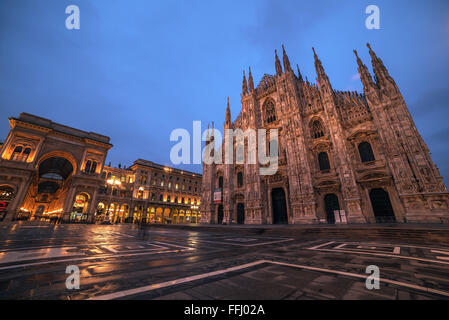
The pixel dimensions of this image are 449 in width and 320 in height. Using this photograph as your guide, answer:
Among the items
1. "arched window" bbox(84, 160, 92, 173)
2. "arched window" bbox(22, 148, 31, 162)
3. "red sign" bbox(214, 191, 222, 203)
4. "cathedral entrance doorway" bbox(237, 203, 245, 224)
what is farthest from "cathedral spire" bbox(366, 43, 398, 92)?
"arched window" bbox(22, 148, 31, 162)

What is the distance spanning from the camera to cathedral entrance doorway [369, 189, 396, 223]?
601 inches

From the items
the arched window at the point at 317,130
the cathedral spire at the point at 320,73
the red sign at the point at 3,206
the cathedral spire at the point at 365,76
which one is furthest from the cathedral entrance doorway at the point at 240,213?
the red sign at the point at 3,206

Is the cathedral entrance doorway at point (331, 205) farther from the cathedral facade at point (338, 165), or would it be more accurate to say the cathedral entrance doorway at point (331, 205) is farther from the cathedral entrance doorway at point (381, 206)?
the cathedral entrance doorway at point (381, 206)

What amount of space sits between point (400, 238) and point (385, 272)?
343 inches

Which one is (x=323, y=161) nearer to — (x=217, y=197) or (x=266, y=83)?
(x=217, y=197)

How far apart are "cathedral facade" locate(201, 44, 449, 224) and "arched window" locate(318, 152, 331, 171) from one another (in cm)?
11

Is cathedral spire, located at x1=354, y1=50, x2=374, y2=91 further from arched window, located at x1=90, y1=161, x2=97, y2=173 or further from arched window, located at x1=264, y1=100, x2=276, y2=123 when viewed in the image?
arched window, located at x1=90, y1=161, x2=97, y2=173

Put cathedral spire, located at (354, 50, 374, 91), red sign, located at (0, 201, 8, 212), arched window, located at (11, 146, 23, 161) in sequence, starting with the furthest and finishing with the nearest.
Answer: arched window, located at (11, 146, 23, 161) < red sign, located at (0, 201, 8, 212) < cathedral spire, located at (354, 50, 374, 91)

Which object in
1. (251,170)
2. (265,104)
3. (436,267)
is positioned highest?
(265,104)

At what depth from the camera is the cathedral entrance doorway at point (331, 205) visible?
18047mm
